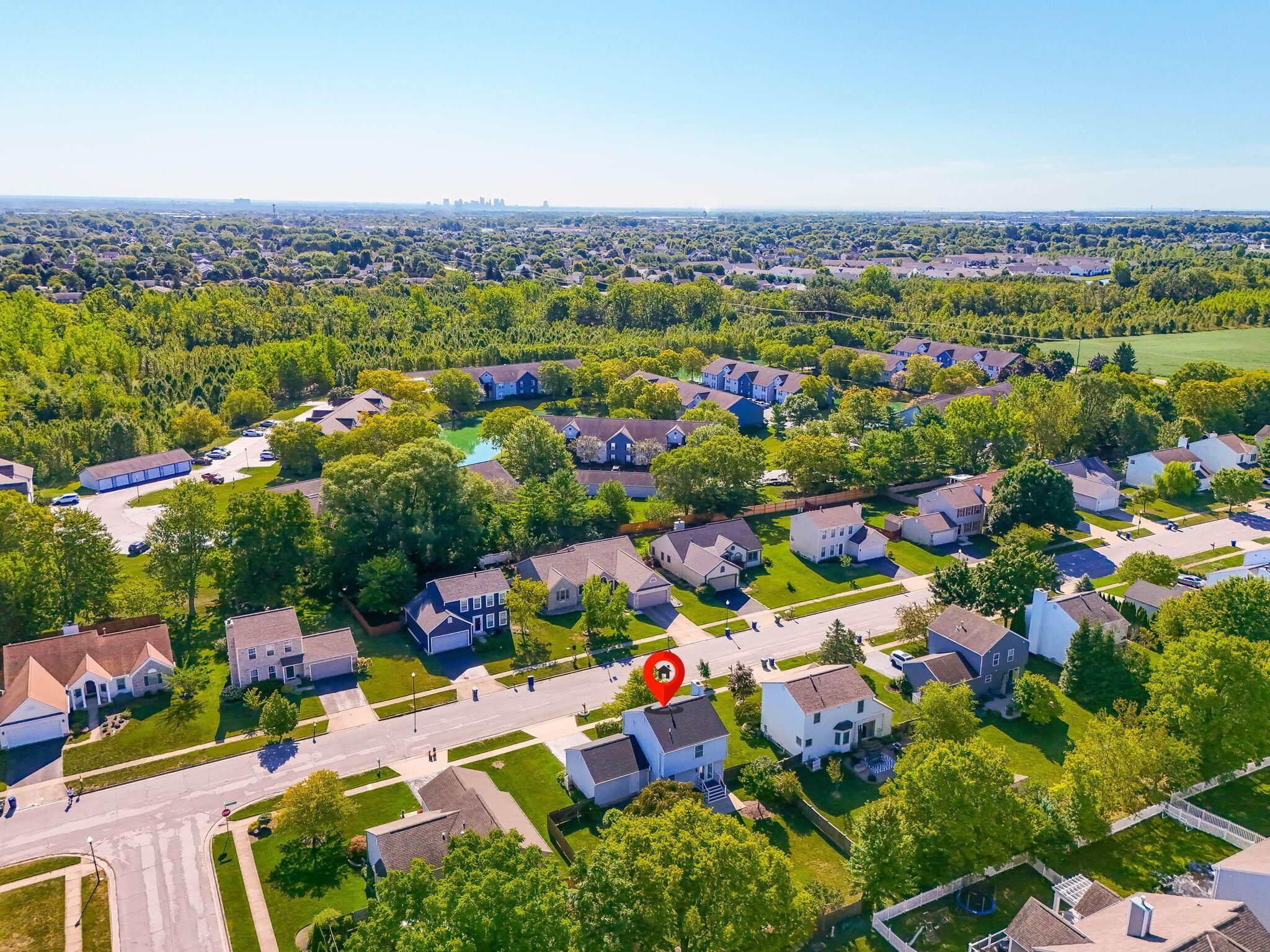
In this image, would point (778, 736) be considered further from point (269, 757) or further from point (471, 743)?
point (269, 757)

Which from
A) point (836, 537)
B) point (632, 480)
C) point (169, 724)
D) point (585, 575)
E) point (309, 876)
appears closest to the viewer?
point (309, 876)

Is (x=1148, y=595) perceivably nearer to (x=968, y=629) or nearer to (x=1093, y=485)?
(x=968, y=629)

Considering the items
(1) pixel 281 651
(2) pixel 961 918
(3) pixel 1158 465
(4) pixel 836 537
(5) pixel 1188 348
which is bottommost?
(2) pixel 961 918

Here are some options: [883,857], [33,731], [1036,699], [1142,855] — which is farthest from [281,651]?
[1142,855]

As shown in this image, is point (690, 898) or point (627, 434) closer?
point (690, 898)

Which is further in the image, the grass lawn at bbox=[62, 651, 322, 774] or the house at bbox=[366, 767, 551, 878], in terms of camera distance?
the grass lawn at bbox=[62, 651, 322, 774]

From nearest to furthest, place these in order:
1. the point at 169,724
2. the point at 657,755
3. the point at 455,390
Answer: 1. the point at 657,755
2. the point at 169,724
3. the point at 455,390

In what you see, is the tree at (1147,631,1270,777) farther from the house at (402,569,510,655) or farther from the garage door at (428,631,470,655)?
the garage door at (428,631,470,655)

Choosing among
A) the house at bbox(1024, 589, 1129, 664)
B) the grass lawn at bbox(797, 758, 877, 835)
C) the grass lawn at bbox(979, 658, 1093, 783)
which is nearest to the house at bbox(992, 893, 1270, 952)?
the grass lawn at bbox(797, 758, 877, 835)
